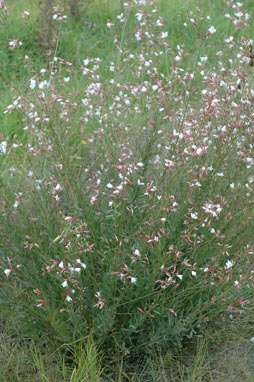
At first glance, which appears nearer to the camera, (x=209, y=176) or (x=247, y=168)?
(x=209, y=176)

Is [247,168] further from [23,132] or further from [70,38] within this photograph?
[70,38]

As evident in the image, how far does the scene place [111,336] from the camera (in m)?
2.70

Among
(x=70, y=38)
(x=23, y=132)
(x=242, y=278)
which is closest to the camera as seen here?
(x=242, y=278)

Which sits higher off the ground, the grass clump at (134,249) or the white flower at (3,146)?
the white flower at (3,146)

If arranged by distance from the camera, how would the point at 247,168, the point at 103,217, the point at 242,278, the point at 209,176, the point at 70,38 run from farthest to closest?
the point at 70,38 → the point at 247,168 → the point at 103,217 → the point at 209,176 → the point at 242,278

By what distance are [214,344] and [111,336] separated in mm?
600

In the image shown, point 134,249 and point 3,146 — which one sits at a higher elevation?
point 3,146

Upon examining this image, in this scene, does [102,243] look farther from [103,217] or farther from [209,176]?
[209,176]

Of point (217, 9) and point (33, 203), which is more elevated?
point (217, 9)

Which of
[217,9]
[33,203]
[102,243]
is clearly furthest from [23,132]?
[217,9]

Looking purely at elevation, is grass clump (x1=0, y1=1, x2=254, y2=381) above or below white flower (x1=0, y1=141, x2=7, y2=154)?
below

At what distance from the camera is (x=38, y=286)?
8.58 ft

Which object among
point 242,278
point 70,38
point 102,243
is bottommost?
point 242,278

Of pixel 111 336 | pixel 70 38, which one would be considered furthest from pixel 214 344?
pixel 70 38
